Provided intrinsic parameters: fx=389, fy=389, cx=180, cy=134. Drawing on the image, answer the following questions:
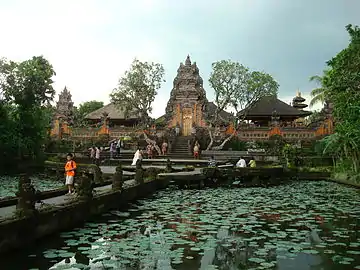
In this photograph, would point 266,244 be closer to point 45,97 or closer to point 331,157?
point 331,157

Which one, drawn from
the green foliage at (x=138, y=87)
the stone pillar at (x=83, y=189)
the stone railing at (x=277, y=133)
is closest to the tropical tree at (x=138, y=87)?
the green foliage at (x=138, y=87)

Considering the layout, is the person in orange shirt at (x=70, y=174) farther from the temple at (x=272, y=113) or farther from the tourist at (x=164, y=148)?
the temple at (x=272, y=113)

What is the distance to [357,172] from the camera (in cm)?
1833

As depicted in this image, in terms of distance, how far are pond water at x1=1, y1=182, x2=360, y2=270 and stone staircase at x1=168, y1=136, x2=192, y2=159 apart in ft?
60.6

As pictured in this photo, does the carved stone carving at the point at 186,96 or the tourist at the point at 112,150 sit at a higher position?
the carved stone carving at the point at 186,96

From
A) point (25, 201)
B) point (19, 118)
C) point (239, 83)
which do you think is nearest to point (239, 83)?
point (239, 83)

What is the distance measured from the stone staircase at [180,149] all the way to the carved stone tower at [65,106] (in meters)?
13.5

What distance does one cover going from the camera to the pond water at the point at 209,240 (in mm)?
5738

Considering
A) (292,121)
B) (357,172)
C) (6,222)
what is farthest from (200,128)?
(6,222)

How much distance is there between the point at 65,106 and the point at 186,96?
44.5 ft

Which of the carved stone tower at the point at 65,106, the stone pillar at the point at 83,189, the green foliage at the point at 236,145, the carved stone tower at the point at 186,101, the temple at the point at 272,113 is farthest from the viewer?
the carved stone tower at the point at 65,106

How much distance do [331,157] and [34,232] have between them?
22435 millimetres

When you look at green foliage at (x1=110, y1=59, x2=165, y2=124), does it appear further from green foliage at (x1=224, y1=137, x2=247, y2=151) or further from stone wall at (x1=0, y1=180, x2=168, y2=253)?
stone wall at (x1=0, y1=180, x2=168, y2=253)

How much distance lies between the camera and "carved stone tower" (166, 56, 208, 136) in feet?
121
